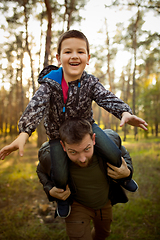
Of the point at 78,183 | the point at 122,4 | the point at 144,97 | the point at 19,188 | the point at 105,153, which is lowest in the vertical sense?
the point at 19,188

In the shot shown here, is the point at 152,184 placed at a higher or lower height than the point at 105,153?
lower

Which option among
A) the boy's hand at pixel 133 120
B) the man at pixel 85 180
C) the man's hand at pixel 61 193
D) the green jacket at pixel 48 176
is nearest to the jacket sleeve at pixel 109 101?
the boy's hand at pixel 133 120

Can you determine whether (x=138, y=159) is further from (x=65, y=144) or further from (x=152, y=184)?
(x=65, y=144)

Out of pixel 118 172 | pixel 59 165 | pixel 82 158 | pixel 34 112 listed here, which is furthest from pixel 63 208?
pixel 34 112

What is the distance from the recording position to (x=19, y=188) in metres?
6.39

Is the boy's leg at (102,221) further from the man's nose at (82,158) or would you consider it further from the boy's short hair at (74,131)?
the boy's short hair at (74,131)

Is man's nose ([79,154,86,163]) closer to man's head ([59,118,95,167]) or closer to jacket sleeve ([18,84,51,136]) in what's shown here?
man's head ([59,118,95,167])

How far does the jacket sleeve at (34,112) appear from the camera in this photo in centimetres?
165

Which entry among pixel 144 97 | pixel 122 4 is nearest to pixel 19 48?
pixel 122 4

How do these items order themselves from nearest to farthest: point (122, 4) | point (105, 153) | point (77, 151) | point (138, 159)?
point (77, 151)
point (105, 153)
point (122, 4)
point (138, 159)

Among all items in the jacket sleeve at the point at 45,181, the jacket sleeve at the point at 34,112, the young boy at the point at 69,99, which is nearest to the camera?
the jacket sleeve at the point at 34,112

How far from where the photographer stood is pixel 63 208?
2.08 metres

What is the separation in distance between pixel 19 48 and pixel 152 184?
53.7ft

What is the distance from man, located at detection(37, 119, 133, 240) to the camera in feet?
6.37
